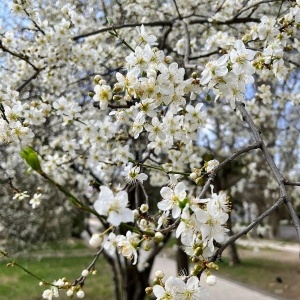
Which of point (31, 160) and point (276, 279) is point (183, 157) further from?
point (276, 279)

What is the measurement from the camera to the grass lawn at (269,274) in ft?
31.8

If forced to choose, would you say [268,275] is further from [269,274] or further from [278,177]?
[278,177]

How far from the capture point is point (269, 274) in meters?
11.3

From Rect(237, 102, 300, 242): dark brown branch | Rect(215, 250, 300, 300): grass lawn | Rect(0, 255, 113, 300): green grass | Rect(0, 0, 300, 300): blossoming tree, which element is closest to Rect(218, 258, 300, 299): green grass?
Rect(215, 250, 300, 300): grass lawn

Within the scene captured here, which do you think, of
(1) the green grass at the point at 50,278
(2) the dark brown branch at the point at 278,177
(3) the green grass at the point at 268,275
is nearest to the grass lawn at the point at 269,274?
(3) the green grass at the point at 268,275

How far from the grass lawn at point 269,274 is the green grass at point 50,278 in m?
3.09

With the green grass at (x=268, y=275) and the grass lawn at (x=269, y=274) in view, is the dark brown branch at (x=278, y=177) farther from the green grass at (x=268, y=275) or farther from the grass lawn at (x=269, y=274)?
the green grass at (x=268, y=275)

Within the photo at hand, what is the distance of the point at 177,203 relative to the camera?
1479mm

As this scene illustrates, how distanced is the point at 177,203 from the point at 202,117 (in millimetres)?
1155

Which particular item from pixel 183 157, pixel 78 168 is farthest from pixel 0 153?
pixel 183 157

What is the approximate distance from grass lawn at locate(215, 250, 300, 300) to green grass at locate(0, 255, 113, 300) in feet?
10.1

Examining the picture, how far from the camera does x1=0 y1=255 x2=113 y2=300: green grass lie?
9825 millimetres

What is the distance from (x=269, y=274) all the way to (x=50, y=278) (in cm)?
543

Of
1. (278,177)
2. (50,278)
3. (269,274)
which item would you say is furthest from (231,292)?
(278,177)
